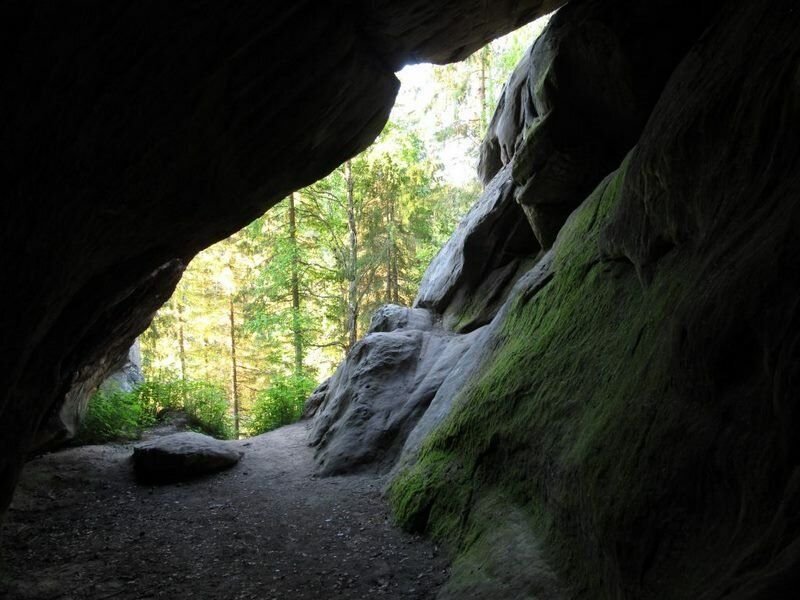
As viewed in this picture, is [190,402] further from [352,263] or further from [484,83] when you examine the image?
[484,83]

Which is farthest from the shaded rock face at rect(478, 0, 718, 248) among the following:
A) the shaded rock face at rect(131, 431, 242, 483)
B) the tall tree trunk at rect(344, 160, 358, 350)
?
the tall tree trunk at rect(344, 160, 358, 350)

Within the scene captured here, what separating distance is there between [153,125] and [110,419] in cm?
1017

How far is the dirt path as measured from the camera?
5.75 meters

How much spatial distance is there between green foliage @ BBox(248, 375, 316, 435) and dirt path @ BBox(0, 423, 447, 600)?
7.17 meters

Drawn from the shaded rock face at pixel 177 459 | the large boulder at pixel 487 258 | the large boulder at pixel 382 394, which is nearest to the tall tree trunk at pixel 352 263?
the large boulder at pixel 382 394

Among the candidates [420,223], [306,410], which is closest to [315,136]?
[306,410]

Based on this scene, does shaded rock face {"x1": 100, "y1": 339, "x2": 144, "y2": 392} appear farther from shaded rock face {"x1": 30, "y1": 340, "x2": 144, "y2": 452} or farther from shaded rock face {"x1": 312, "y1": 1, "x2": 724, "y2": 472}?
shaded rock face {"x1": 312, "y1": 1, "x2": 724, "y2": 472}

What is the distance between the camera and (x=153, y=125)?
17.3ft

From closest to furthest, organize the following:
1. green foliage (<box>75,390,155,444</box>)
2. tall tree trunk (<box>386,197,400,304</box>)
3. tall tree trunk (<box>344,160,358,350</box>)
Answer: green foliage (<box>75,390,155,444</box>) → tall tree trunk (<box>344,160,358,350</box>) → tall tree trunk (<box>386,197,400,304</box>)

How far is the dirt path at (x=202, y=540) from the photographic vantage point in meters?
5.75

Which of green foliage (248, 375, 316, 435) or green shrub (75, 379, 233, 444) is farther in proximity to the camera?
green foliage (248, 375, 316, 435)

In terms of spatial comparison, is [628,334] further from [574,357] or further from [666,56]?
[666,56]

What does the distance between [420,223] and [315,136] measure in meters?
15.4

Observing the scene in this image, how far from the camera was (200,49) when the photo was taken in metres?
5.14
